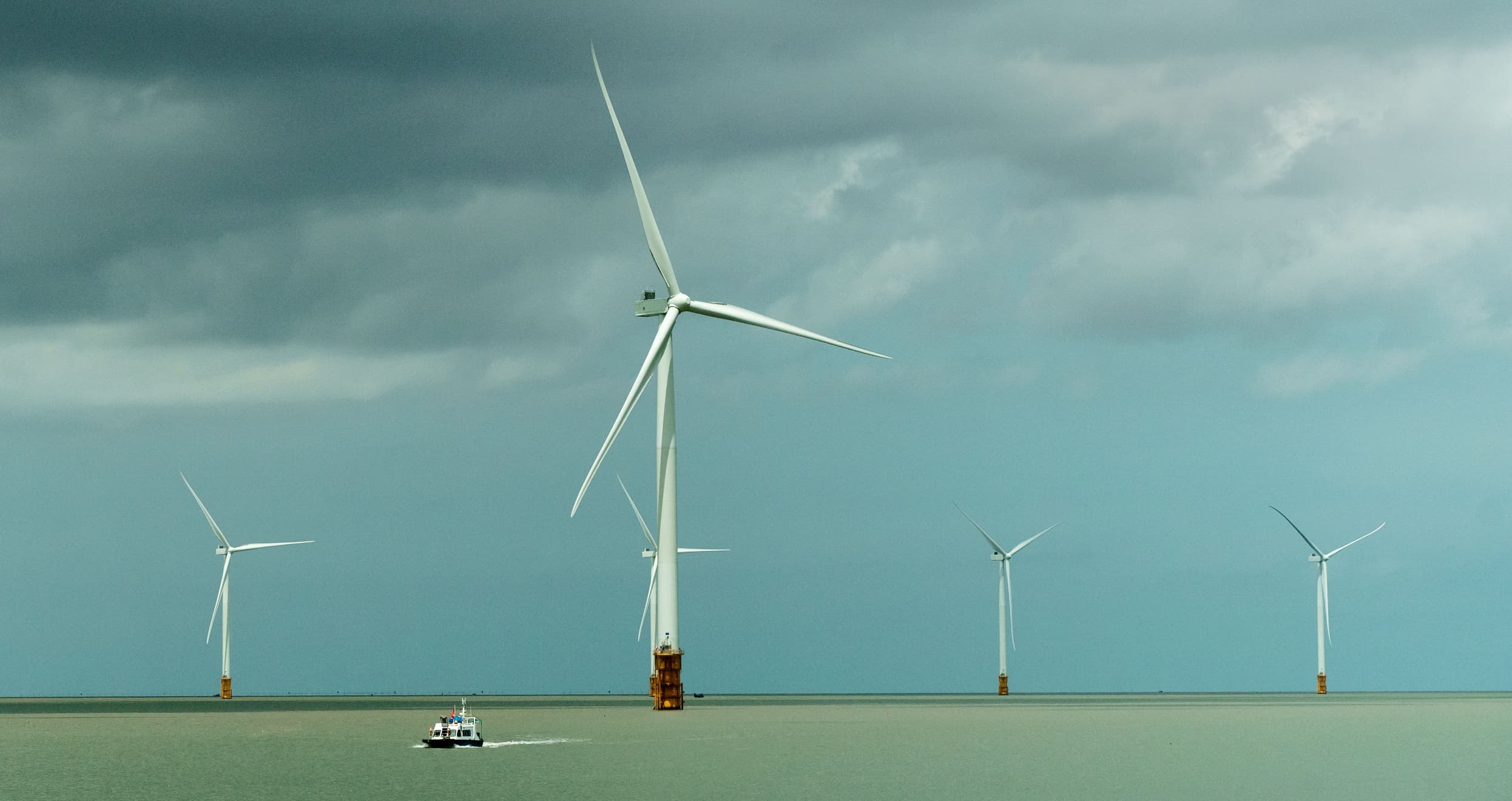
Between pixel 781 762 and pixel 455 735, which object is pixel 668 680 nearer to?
pixel 455 735

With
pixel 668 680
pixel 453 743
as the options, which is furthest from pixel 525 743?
pixel 668 680

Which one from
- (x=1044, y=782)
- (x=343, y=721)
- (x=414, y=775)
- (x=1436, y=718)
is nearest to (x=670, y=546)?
(x=414, y=775)

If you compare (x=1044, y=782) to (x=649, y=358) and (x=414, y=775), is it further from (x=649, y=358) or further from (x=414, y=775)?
(x=649, y=358)

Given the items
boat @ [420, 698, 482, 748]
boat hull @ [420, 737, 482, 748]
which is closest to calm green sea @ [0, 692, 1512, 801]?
boat hull @ [420, 737, 482, 748]

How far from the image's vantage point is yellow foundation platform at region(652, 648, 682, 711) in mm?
129625

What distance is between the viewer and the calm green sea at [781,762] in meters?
83.8

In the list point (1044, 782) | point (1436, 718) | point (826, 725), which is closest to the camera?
point (1044, 782)

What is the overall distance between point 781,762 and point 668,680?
4068cm

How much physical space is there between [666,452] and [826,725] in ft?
138

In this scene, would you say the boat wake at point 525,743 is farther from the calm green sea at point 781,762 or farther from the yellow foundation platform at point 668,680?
the yellow foundation platform at point 668,680

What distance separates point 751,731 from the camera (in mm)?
142125

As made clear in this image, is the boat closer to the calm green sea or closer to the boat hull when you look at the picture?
the boat hull

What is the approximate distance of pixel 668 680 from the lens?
461ft

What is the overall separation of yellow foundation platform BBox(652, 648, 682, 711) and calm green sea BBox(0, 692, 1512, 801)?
2.42 meters
